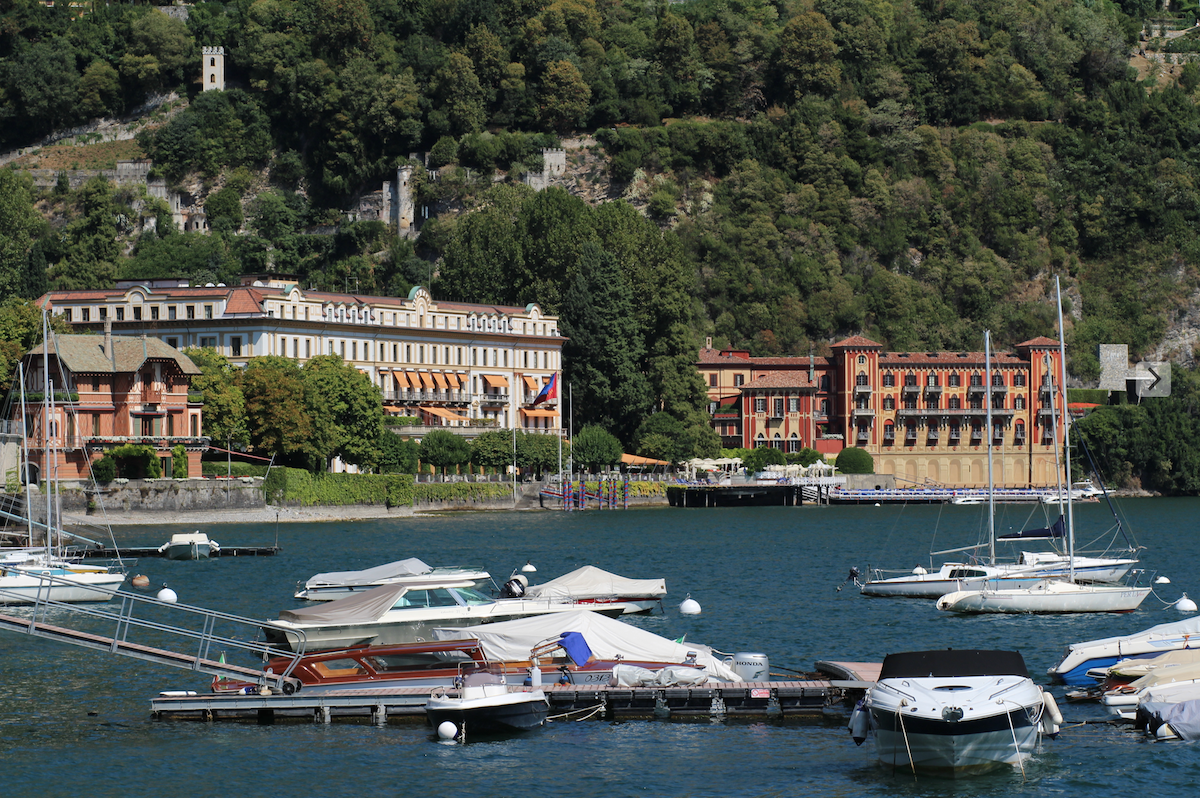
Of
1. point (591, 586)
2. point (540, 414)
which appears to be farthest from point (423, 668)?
point (540, 414)

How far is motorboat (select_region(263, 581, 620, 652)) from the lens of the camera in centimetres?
4041

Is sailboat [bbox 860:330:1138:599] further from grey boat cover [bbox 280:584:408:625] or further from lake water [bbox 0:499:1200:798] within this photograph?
grey boat cover [bbox 280:584:408:625]

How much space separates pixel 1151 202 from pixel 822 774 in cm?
15272

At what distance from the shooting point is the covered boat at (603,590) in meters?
50.9

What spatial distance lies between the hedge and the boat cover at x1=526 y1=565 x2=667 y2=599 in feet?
147

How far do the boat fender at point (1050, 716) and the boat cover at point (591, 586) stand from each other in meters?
20.1

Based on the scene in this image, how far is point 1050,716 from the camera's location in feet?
106

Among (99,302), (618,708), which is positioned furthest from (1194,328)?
(618,708)

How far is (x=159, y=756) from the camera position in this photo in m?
32.1

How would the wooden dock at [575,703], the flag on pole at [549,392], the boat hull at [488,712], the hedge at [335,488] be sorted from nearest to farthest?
the boat hull at [488,712], the wooden dock at [575,703], the hedge at [335,488], the flag on pole at [549,392]

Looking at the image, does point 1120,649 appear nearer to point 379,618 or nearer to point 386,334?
point 379,618

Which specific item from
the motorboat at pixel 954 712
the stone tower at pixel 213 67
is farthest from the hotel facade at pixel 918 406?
the motorboat at pixel 954 712

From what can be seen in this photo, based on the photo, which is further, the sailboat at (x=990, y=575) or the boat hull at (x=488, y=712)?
the sailboat at (x=990, y=575)

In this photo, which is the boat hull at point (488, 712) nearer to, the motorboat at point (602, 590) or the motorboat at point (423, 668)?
the motorboat at point (423, 668)
